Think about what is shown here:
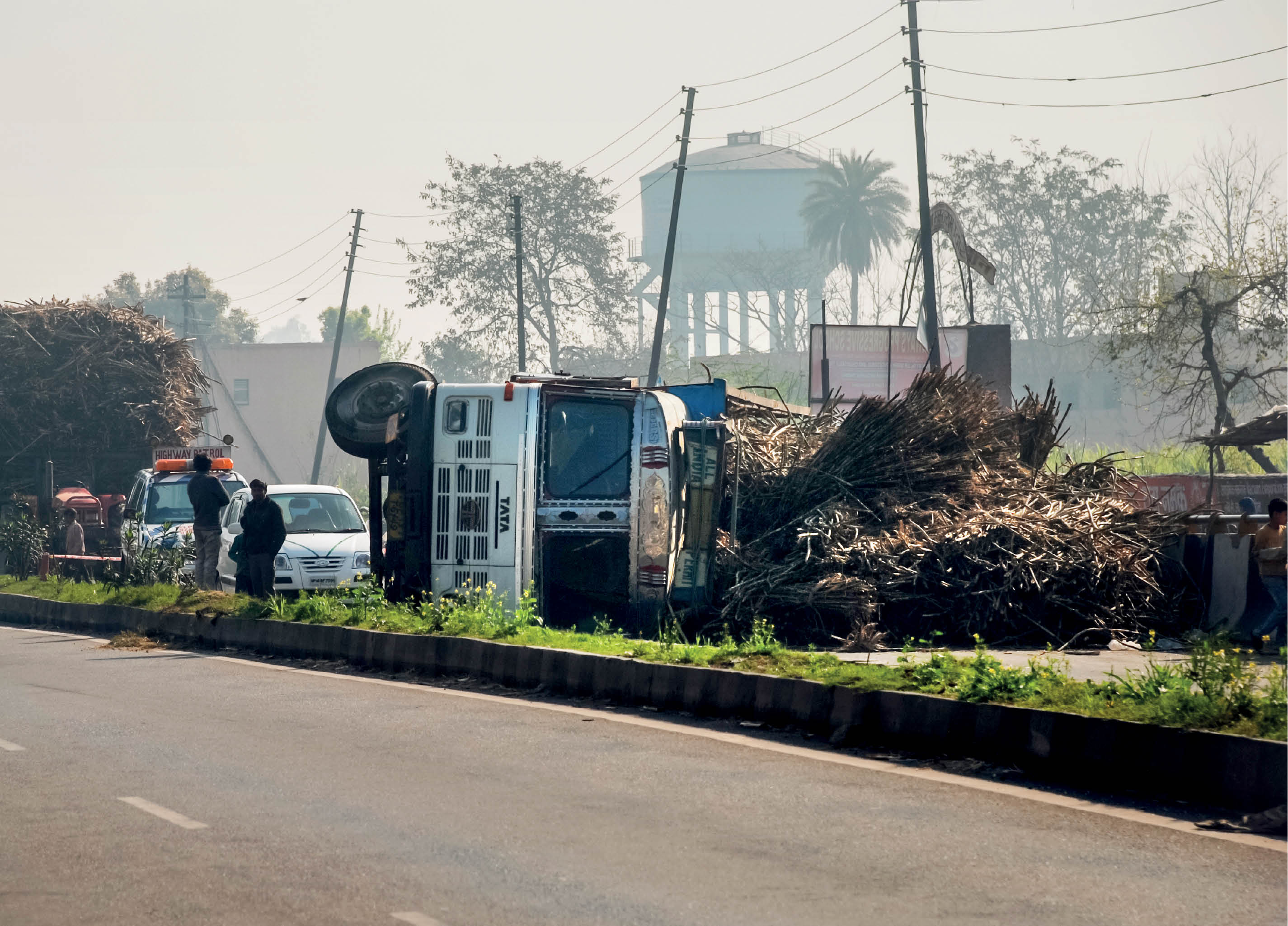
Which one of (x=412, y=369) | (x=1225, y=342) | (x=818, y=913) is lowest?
(x=818, y=913)

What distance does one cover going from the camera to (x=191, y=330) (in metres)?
100

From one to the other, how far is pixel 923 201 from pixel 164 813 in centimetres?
2595

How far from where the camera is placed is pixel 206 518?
20.2 m

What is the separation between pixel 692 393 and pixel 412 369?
3.13 metres

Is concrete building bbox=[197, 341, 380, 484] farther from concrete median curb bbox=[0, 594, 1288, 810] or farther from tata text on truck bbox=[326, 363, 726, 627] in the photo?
concrete median curb bbox=[0, 594, 1288, 810]

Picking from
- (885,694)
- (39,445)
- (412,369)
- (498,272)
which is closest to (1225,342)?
(498,272)

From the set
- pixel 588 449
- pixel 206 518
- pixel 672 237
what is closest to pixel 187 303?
pixel 672 237

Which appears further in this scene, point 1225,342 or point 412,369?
point 1225,342

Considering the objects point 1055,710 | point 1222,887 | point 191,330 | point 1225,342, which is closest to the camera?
point 1222,887

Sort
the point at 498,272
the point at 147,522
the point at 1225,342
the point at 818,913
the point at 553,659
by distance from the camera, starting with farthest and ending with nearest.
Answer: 1. the point at 498,272
2. the point at 1225,342
3. the point at 147,522
4. the point at 553,659
5. the point at 818,913

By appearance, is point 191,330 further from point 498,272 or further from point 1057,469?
point 1057,469

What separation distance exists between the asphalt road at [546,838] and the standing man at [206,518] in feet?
31.3

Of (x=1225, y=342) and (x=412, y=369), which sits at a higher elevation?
(x=1225, y=342)

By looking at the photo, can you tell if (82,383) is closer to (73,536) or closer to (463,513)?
(73,536)
